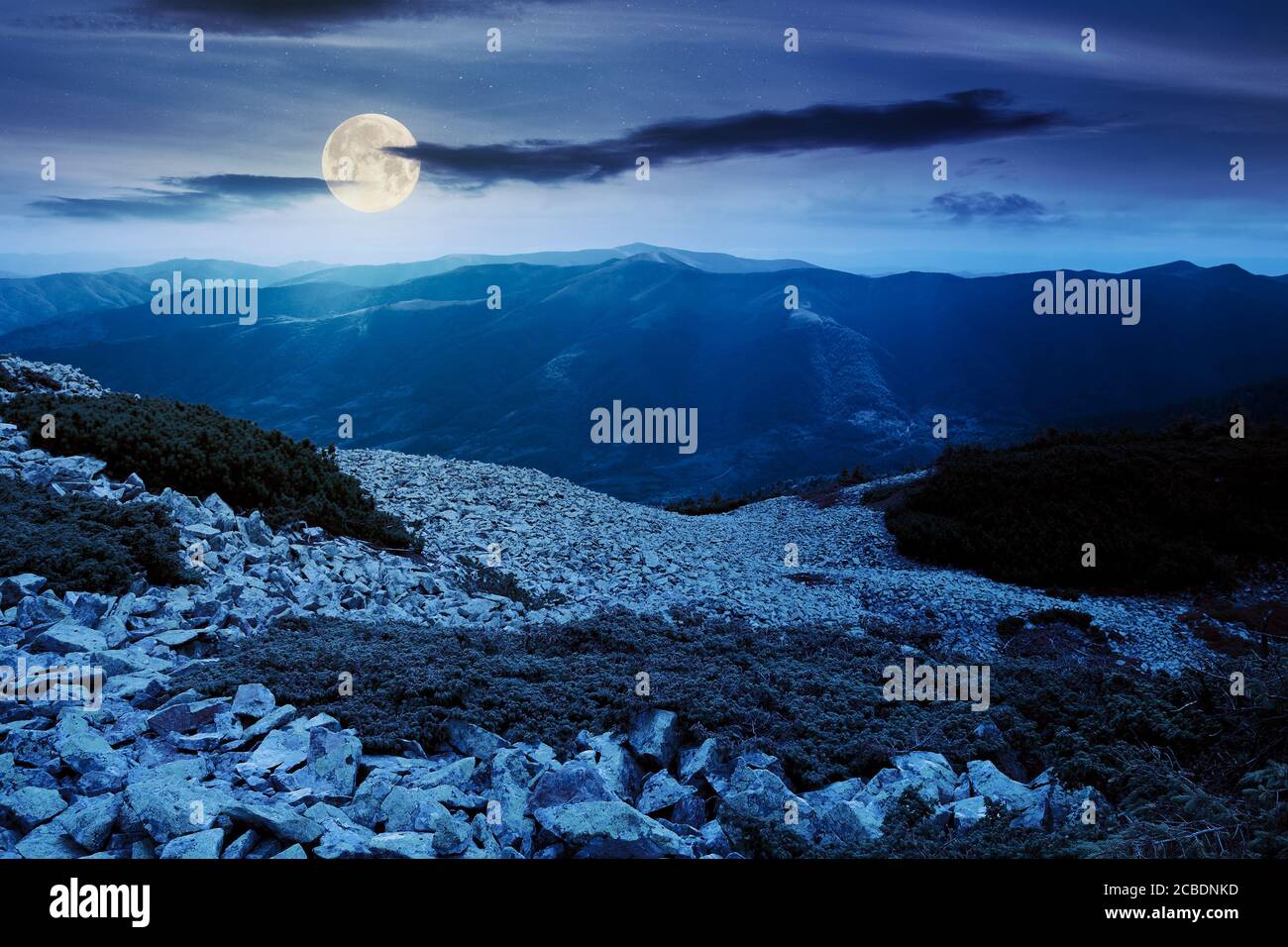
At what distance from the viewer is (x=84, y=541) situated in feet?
34.4

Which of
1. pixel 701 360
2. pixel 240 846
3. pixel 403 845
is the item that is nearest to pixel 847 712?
pixel 403 845

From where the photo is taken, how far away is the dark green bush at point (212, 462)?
15.2 m

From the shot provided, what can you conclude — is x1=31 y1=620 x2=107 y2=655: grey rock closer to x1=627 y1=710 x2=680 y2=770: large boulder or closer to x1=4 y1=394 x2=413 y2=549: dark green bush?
x1=627 y1=710 x2=680 y2=770: large boulder

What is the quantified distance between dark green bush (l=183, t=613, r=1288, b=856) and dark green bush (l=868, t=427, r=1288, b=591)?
1120 centimetres

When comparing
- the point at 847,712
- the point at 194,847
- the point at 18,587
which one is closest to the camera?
the point at 194,847

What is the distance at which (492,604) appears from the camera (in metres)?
13.4

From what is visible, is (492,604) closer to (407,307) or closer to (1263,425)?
(1263,425)

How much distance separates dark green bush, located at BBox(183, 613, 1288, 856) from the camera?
19.1ft

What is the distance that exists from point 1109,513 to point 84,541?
23.3 meters

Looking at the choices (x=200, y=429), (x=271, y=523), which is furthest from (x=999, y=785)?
(x=200, y=429)

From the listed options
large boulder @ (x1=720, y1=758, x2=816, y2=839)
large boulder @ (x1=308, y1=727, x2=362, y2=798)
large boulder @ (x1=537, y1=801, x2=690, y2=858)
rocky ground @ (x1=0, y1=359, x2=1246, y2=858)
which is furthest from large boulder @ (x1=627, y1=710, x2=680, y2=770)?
large boulder @ (x1=308, y1=727, x2=362, y2=798)

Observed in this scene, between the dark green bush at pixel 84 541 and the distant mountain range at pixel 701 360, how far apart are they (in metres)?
84.1

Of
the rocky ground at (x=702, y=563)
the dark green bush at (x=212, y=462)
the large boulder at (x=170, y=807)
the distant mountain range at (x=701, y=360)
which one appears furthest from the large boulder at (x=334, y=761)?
the distant mountain range at (x=701, y=360)

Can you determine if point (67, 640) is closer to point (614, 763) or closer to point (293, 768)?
point (293, 768)
